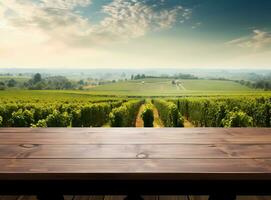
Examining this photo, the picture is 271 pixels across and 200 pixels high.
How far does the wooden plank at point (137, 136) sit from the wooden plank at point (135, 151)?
56 millimetres

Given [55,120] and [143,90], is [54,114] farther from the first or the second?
[143,90]

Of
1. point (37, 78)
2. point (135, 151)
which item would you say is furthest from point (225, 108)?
point (135, 151)

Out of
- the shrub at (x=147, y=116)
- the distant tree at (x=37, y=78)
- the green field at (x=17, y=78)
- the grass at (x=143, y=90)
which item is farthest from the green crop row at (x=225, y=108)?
the green field at (x=17, y=78)

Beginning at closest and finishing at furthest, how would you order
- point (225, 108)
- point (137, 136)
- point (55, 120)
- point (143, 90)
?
point (137, 136)
point (143, 90)
point (55, 120)
point (225, 108)

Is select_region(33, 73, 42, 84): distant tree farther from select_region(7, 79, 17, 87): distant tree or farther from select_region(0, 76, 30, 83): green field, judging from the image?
select_region(7, 79, 17, 87): distant tree

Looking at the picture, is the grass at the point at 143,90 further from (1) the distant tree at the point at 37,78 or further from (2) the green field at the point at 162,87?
(1) the distant tree at the point at 37,78

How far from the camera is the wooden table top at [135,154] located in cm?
73

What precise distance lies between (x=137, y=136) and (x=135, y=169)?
37cm

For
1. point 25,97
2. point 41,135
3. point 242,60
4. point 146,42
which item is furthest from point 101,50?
point 41,135

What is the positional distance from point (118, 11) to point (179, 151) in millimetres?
3972

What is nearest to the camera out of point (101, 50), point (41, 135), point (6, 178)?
point (6, 178)

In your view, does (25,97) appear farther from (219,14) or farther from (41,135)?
(41,135)

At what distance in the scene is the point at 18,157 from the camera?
0.86 metres

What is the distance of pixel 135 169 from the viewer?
76 centimetres
